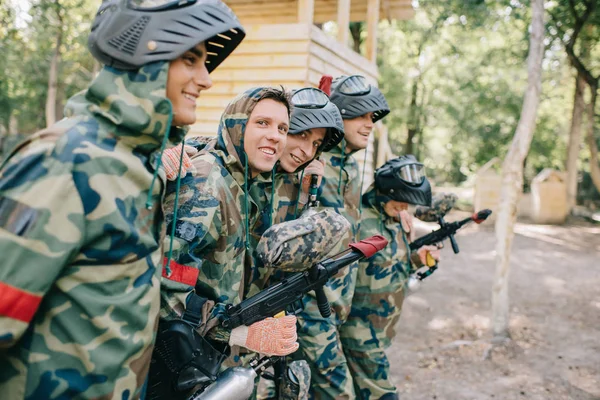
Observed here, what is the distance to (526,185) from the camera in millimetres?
28031

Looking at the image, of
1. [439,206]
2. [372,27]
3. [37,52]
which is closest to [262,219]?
[439,206]

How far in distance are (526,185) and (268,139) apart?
28679 millimetres

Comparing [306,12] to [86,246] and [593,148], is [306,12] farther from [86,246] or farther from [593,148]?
[593,148]

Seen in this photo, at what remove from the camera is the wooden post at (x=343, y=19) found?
7.05 m

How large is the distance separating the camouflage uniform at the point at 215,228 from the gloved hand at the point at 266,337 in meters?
0.07

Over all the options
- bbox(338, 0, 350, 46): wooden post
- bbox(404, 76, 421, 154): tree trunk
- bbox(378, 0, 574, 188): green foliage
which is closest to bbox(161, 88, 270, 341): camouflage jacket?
bbox(338, 0, 350, 46): wooden post

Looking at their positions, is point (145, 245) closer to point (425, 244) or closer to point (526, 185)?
point (425, 244)

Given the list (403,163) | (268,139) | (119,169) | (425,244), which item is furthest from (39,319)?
(425,244)

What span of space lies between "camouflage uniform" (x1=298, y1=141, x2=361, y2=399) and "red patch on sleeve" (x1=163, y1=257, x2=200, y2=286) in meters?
1.39

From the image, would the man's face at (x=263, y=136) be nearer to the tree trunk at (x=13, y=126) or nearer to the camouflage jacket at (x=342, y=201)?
the camouflage jacket at (x=342, y=201)

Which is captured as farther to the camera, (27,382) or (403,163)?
(403,163)

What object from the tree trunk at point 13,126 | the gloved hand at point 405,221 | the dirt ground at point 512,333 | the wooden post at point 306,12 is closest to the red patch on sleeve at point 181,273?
the gloved hand at point 405,221

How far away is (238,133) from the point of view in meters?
2.53

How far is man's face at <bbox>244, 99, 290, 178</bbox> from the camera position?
2496mm
